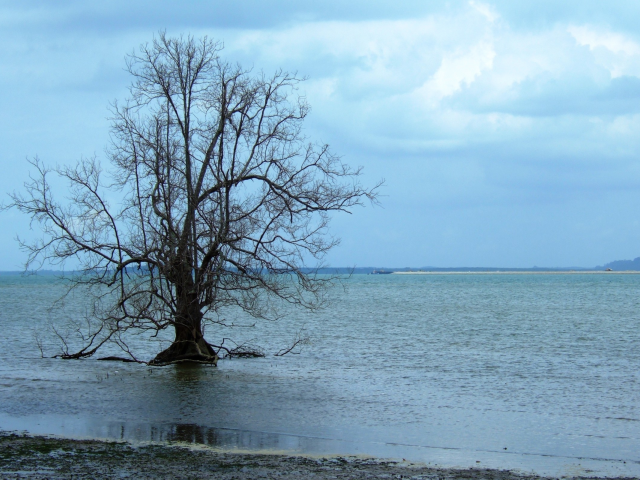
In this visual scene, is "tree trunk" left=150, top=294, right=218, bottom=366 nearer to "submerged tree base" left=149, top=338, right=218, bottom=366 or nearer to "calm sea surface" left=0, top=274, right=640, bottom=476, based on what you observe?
"submerged tree base" left=149, top=338, right=218, bottom=366

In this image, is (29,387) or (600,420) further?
(29,387)

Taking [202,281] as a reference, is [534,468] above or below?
below

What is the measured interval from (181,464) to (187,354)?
38.3 feet

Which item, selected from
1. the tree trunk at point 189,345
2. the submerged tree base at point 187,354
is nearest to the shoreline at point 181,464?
the tree trunk at point 189,345

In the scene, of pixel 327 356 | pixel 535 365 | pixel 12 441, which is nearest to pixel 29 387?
pixel 12 441

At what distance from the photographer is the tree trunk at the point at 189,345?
22.1 m

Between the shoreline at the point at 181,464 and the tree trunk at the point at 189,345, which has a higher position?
the tree trunk at the point at 189,345

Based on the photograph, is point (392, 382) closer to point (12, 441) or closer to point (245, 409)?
point (245, 409)

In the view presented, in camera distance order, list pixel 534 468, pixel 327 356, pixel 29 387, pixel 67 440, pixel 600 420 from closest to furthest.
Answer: pixel 534 468 → pixel 67 440 → pixel 600 420 → pixel 29 387 → pixel 327 356

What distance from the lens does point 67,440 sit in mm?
12695

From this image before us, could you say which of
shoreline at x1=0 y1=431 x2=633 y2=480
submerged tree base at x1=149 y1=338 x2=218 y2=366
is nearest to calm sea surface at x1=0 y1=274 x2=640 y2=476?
submerged tree base at x1=149 y1=338 x2=218 y2=366

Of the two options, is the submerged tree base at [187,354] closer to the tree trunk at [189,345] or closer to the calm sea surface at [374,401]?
the tree trunk at [189,345]

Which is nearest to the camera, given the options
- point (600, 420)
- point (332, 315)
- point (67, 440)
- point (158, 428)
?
point (67, 440)

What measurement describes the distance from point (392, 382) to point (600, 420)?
668 cm
